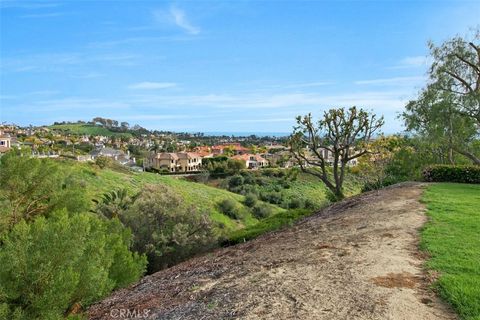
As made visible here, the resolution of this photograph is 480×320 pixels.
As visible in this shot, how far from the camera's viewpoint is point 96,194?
27688 mm

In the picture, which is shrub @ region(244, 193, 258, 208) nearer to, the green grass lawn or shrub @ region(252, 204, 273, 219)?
shrub @ region(252, 204, 273, 219)

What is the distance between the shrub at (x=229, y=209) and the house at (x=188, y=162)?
50.6 meters

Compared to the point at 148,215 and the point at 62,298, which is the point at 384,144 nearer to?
the point at 148,215

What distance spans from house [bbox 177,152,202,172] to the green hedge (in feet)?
230

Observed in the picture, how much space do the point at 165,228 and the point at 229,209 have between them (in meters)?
→ 14.8

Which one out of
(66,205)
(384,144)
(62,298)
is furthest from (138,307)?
(384,144)

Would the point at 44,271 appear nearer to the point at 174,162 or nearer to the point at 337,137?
the point at 337,137

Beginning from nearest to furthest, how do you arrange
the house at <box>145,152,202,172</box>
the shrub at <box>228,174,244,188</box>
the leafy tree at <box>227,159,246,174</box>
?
the shrub at <box>228,174,244,188</box>
the leafy tree at <box>227,159,246,174</box>
the house at <box>145,152,202,172</box>

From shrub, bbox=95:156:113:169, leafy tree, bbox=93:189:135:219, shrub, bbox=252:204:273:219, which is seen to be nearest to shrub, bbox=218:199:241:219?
shrub, bbox=252:204:273:219

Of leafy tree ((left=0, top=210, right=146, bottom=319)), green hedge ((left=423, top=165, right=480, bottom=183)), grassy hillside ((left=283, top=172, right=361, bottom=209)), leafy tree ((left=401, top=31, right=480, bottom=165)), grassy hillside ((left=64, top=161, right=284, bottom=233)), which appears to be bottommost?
grassy hillside ((left=283, top=172, right=361, bottom=209))

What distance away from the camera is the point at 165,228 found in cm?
1944

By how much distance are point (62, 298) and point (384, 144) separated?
19.3 m

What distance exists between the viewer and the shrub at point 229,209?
33594mm

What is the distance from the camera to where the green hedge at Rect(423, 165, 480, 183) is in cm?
1541
